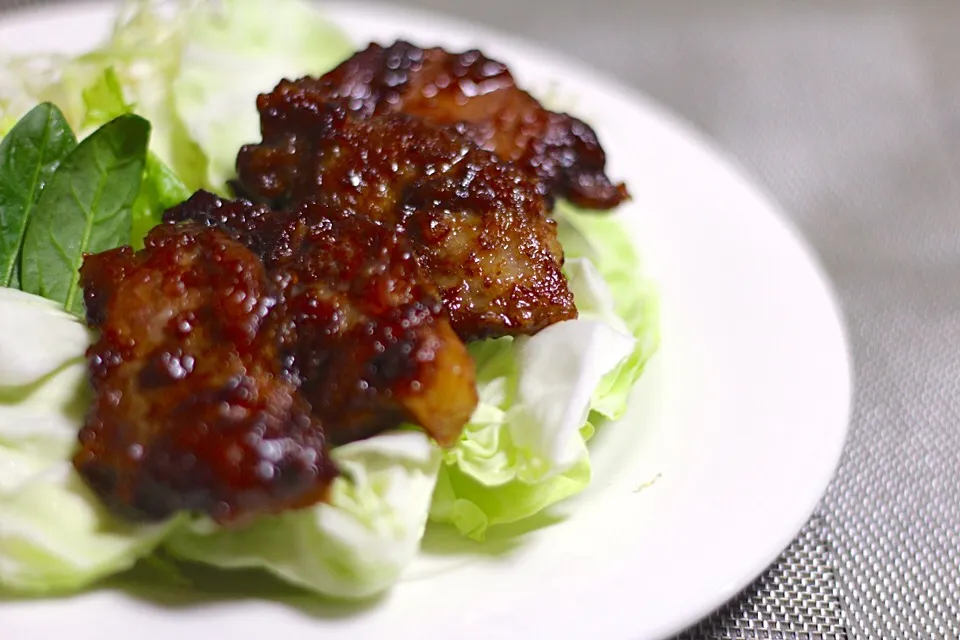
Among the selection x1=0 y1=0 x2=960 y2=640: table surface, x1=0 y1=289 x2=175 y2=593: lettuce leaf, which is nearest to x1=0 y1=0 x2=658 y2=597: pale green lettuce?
x1=0 y1=289 x2=175 y2=593: lettuce leaf

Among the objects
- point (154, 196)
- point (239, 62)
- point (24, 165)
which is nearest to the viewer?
point (24, 165)

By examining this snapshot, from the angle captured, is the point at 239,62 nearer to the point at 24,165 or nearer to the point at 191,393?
the point at 24,165

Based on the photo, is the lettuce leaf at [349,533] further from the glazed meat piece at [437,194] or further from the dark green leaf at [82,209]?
the dark green leaf at [82,209]

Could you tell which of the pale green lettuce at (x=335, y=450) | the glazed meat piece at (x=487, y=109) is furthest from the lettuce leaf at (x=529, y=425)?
the glazed meat piece at (x=487, y=109)

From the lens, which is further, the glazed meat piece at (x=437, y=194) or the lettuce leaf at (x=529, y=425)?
the glazed meat piece at (x=437, y=194)

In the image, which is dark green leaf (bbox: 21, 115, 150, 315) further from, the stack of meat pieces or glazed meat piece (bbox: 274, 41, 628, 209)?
glazed meat piece (bbox: 274, 41, 628, 209)

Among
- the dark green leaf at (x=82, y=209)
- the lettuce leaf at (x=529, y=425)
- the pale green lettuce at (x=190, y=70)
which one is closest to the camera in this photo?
the lettuce leaf at (x=529, y=425)

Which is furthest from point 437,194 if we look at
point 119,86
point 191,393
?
point 119,86

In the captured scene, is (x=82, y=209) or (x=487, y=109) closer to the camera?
(x=82, y=209)
